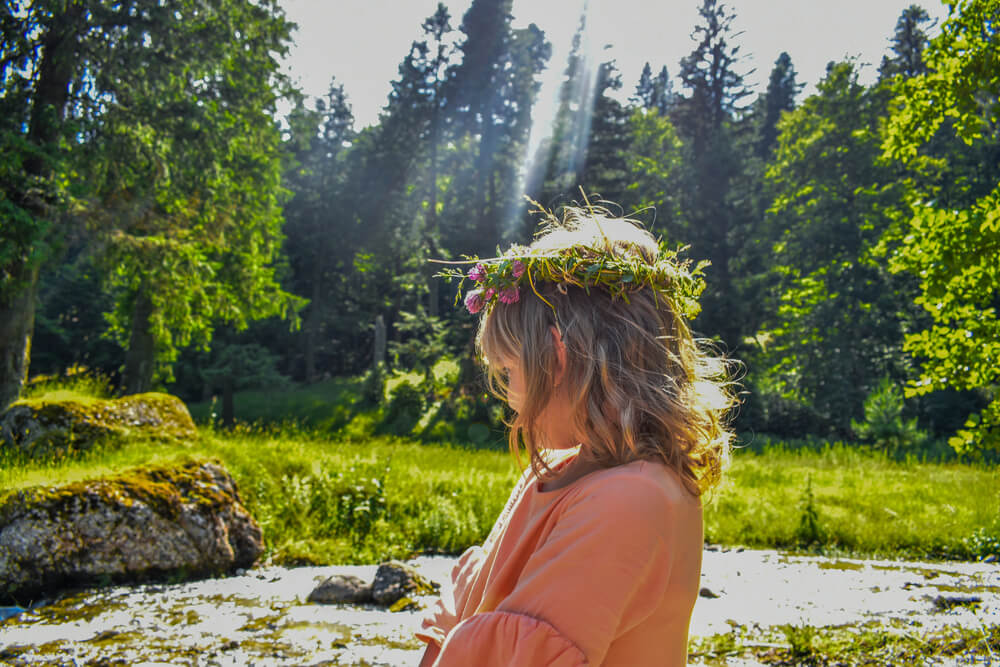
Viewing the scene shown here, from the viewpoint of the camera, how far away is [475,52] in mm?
31500

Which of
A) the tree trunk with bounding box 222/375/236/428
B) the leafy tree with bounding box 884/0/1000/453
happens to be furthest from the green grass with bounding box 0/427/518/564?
the tree trunk with bounding box 222/375/236/428

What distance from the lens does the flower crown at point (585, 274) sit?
1.70 meters

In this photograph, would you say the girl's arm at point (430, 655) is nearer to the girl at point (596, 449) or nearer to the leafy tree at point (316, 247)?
the girl at point (596, 449)

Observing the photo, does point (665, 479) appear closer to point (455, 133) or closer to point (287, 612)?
point (287, 612)

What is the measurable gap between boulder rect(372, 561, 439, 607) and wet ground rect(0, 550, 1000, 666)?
16 cm

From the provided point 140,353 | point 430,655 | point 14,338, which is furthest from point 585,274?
point 140,353

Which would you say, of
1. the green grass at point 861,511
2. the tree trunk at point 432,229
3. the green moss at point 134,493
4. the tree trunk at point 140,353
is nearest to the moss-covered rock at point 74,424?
the green moss at point 134,493

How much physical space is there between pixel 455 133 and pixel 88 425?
1066 inches

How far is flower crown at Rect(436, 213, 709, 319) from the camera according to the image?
5.57 ft

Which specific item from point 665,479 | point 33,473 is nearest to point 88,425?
point 33,473

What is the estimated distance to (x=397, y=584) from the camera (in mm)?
5914

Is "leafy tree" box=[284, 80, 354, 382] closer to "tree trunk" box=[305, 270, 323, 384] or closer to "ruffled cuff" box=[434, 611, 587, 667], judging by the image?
"tree trunk" box=[305, 270, 323, 384]

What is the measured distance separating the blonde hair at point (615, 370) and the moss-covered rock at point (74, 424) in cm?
858

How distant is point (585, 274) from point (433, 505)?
7.14 m
